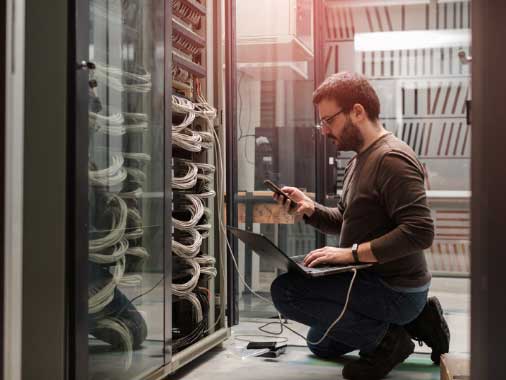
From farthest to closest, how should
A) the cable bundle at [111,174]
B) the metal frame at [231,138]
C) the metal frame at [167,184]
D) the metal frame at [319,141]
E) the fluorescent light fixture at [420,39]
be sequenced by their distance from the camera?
the fluorescent light fixture at [420,39] → the metal frame at [319,141] → the metal frame at [231,138] → the metal frame at [167,184] → the cable bundle at [111,174]

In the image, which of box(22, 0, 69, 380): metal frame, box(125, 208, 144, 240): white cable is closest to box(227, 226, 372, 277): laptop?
box(125, 208, 144, 240): white cable

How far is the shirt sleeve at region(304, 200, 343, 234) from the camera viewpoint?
304 centimetres

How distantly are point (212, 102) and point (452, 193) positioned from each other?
365 cm

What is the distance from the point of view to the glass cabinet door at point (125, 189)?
215 cm

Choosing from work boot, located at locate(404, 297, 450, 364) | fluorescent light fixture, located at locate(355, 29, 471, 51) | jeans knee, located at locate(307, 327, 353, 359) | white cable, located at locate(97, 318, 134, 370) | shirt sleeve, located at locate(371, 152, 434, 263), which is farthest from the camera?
fluorescent light fixture, located at locate(355, 29, 471, 51)

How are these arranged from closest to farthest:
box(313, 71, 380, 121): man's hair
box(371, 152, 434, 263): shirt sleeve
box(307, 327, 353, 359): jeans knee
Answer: box(371, 152, 434, 263): shirt sleeve, box(313, 71, 380, 121): man's hair, box(307, 327, 353, 359): jeans knee

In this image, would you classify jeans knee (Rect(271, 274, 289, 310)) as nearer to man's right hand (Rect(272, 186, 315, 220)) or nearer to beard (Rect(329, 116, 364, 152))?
man's right hand (Rect(272, 186, 315, 220))

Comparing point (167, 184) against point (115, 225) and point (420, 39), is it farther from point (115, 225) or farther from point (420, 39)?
point (420, 39)

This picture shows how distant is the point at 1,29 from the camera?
1.82m

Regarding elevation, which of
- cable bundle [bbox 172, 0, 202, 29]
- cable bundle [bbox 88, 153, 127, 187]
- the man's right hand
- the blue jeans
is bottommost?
the blue jeans

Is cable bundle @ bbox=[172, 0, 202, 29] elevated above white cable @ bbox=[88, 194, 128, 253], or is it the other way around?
cable bundle @ bbox=[172, 0, 202, 29]

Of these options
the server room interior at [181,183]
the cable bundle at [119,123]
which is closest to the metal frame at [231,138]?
the server room interior at [181,183]

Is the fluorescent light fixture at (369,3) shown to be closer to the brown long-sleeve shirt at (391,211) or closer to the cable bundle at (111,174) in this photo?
the brown long-sleeve shirt at (391,211)

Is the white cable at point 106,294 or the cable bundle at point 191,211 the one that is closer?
the white cable at point 106,294
